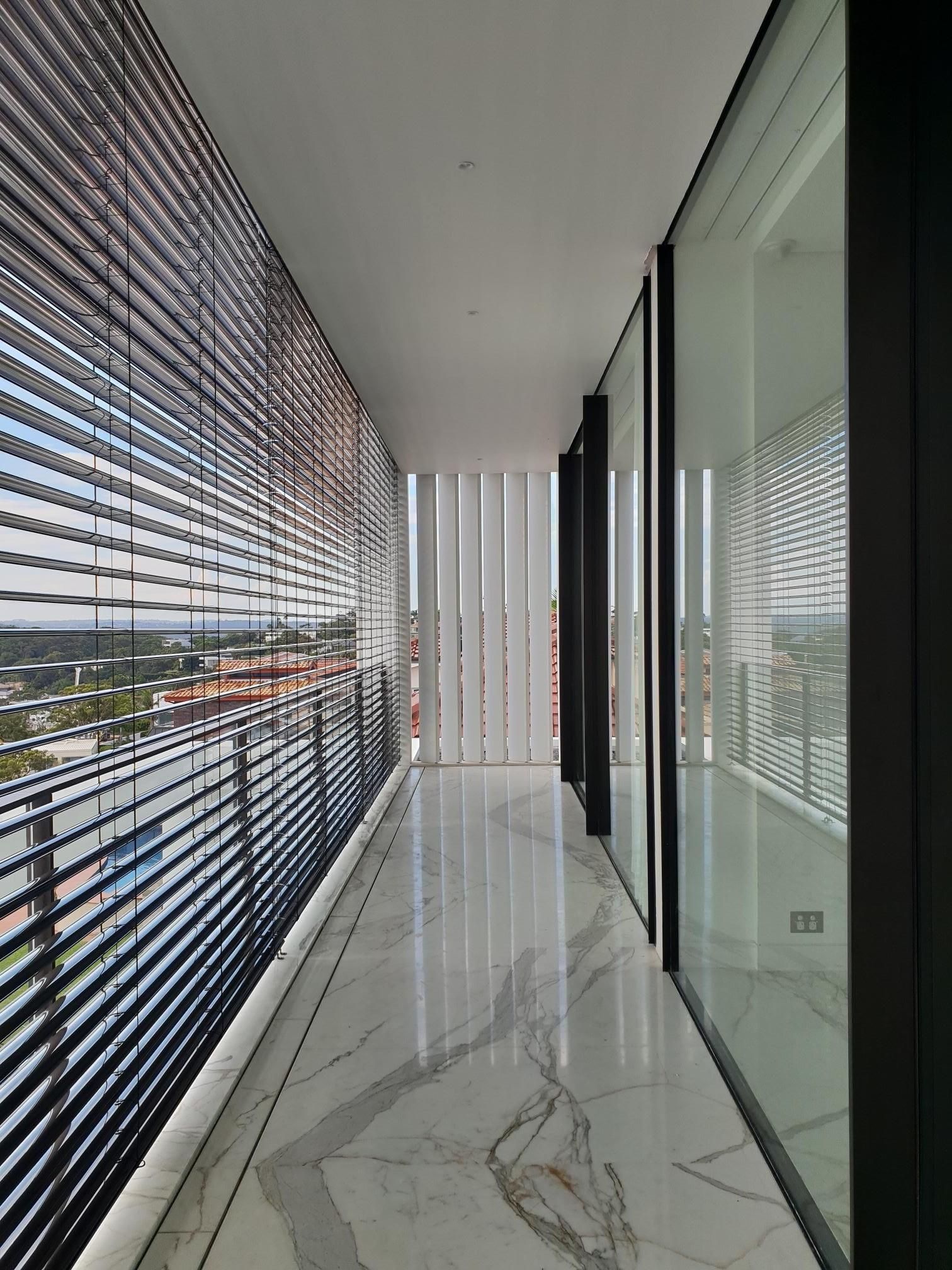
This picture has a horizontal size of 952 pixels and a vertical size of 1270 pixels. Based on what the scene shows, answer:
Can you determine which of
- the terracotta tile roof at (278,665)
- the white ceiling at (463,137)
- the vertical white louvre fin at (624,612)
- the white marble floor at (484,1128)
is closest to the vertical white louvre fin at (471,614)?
the vertical white louvre fin at (624,612)

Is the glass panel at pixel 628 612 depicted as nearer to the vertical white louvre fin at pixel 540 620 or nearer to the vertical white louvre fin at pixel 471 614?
the vertical white louvre fin at pixel 540 620

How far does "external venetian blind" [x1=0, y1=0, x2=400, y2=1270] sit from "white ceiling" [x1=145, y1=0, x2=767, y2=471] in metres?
0.17

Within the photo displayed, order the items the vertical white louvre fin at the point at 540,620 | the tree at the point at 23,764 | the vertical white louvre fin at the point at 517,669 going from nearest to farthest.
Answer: the tree at the point at 23,764, the vertical white louvre fin at the point at 540,620, the vertical white louvre fin at the point at 517,669

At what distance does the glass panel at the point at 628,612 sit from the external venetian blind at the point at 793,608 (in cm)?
109

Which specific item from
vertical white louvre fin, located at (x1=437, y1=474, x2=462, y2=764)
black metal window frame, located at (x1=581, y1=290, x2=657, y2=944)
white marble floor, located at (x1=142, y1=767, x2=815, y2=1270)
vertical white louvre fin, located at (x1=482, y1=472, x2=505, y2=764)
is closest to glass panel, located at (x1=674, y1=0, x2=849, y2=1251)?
white marble floor, located at (x1=142, y1=767, x2=815, y2=1270)

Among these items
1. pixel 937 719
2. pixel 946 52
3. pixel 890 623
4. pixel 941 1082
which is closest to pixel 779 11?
pixel 946 52

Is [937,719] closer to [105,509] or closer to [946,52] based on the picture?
[946,52]

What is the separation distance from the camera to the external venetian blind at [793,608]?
1504 mm

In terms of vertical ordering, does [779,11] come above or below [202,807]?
above

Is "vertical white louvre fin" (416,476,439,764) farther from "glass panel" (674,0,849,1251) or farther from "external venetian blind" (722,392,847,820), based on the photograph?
"external venetian blind" (722,392,847,820)

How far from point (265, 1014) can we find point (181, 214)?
2.30m

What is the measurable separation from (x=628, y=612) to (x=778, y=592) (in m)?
2.02

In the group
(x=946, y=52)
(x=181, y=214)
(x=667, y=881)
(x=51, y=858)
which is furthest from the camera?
(x=667, y=881)

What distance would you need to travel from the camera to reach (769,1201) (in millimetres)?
1737
